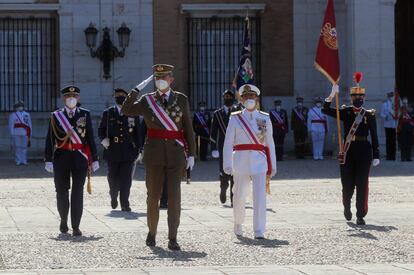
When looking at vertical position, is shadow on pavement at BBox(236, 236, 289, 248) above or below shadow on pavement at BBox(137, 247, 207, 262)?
below

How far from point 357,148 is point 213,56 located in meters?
18.7

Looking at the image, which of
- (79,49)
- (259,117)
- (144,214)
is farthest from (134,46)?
(259,117)

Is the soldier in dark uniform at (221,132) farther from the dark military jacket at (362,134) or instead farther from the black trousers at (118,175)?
the dark military jacket at (362,134)

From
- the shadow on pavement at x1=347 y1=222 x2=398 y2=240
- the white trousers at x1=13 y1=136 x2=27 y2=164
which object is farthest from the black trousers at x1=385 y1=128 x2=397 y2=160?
the shadow on pavement at x1=347 y1=222 x2=398 y2=240

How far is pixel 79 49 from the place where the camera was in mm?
33062

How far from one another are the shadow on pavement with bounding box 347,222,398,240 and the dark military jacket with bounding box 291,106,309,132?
55.5ft

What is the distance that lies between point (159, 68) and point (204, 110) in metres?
19.6

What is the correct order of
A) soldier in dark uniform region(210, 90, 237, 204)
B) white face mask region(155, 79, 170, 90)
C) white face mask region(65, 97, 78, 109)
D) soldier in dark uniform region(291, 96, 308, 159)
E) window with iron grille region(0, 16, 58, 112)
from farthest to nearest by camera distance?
window with iron grille region(0, 16, 58, 112)
soldier in dark uniform region(291, 96, 308, 159)
soldier in dark uniform region(210, 90, 237, 204)
white face mask region(65, 97, 78, 109)
white face mask region(155, 79, 170, 90)

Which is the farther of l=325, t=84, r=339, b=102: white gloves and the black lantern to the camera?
the black lantern

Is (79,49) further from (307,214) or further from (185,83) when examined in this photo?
(307,214)

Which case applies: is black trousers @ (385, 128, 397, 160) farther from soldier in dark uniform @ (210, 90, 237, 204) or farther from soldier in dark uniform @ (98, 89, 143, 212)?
soldier in dark uniform @ (98, 89, 143, 212)

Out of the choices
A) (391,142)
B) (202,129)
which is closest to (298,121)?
(202,129)

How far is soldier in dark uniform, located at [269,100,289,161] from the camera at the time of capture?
104 ft

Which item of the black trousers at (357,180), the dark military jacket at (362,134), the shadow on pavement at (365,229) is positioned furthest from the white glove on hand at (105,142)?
the shadow on pavement at (365,229)
